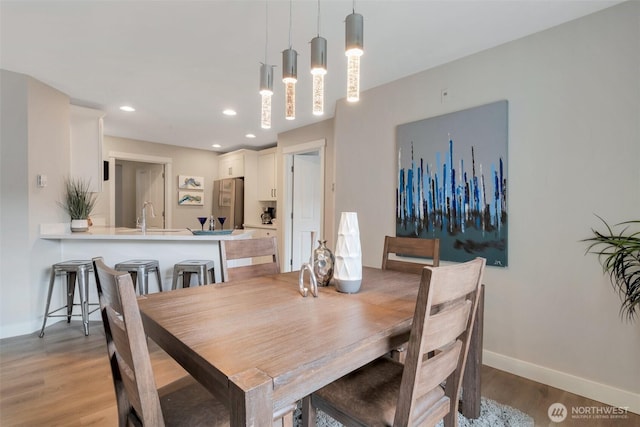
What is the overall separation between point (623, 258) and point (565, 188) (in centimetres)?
51

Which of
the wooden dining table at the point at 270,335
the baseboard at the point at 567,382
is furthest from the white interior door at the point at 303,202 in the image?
the wooden dining table at the point at 270,335

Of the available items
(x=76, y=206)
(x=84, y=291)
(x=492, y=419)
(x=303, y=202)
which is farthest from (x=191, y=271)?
(x=492, y=419)

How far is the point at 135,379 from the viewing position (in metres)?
0.81

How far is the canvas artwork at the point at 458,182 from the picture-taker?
89.7 inches

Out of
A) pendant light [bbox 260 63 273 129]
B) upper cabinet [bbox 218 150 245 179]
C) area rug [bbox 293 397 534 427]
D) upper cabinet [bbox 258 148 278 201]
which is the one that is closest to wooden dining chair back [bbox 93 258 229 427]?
area rug [bbox 293 397 534 427]

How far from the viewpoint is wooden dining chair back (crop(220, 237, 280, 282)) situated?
5.59 feet

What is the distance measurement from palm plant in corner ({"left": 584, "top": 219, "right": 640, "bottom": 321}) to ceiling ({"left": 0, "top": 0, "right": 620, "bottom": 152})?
138 centimetres

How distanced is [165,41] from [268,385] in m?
2.49

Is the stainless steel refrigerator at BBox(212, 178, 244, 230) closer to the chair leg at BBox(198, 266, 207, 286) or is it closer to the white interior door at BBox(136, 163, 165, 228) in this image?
the white interior door at BBox(136, 163, 165, 228)

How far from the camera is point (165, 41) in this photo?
7.39 ft

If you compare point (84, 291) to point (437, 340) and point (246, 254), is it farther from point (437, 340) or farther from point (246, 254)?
point (437, 340)

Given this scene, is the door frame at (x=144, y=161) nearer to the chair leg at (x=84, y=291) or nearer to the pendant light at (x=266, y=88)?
the chair leg at (x=84, y=291)

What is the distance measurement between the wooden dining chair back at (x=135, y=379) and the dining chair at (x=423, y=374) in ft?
1.41

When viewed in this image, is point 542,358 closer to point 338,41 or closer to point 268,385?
point 268,385
